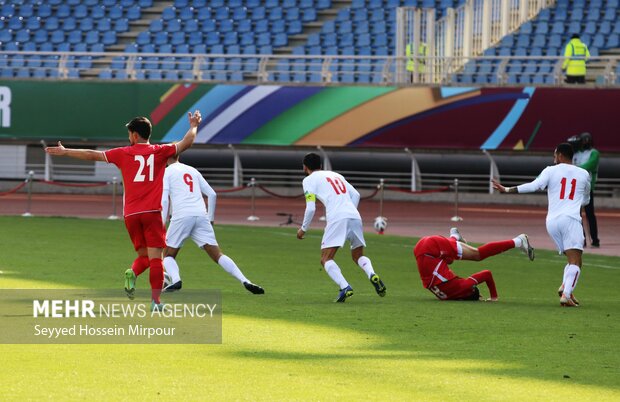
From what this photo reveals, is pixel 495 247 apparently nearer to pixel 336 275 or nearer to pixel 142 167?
pixel 336 275

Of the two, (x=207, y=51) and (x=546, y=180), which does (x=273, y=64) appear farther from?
(x=546, y=180)

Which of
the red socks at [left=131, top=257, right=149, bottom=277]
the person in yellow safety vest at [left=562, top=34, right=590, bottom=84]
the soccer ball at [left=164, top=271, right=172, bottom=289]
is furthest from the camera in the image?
the person in yellow safety vest at [left=562, top=34, right=590, bottom=84]

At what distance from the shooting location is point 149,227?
41.2ft

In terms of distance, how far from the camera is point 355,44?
3978 cm

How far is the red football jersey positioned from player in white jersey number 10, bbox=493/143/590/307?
429 centimetres

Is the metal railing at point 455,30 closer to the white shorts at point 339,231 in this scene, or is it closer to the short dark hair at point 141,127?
the white shorts at point 339,231

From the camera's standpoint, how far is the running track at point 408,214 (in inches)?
1121

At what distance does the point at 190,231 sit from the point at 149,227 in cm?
276

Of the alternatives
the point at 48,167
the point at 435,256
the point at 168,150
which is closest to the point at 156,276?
the point at 168,150

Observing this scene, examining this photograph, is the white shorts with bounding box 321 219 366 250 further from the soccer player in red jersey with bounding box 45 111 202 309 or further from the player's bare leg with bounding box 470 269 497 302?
the soccer player in red jersey with bounding box 45 111 202 309

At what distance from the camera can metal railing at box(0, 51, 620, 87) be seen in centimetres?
3509

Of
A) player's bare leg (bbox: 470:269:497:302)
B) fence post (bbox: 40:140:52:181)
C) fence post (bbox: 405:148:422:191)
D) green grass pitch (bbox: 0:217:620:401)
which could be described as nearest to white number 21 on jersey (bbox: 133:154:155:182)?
green grass pitch (bbox: 0:217:620:401)

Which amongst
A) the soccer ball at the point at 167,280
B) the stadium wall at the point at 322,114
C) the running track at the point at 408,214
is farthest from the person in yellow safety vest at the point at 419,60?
the soccer ball at the point at 167,280

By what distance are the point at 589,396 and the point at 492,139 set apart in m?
26.9
